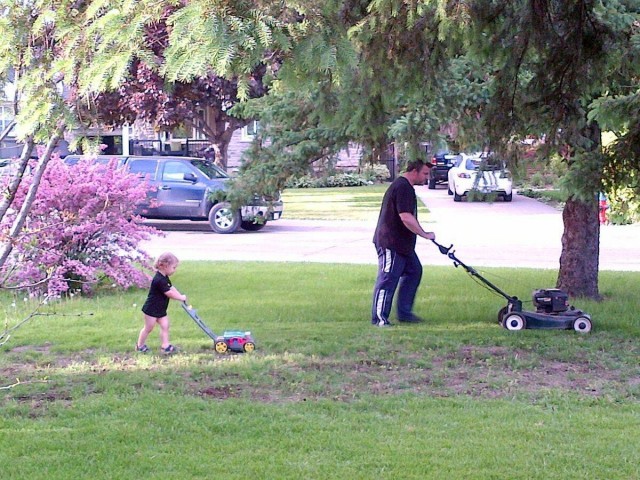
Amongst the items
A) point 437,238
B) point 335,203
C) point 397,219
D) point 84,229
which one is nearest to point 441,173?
point 335,203

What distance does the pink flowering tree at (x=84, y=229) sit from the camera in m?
10.8

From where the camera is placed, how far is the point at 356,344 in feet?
27.5

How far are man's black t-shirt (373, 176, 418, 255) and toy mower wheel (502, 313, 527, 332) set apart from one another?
46.2 inches

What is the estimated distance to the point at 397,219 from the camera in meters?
9.33

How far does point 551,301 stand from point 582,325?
1.20 feet

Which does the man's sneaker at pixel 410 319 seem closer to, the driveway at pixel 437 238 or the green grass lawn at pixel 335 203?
the driveway at pixel 437 238

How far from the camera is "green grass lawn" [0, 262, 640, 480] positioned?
17.1ft

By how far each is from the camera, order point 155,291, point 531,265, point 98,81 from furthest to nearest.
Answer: point 531,265 < point 155,291 < point 98,81

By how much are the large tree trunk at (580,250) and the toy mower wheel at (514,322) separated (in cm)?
200

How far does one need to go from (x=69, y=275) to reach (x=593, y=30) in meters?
6.61

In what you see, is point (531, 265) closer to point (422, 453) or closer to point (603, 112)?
point (603, 112)

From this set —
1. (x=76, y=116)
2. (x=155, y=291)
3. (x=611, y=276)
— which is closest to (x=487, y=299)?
(x=611, y=276)

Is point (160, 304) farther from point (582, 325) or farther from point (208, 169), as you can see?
point (208, 169)

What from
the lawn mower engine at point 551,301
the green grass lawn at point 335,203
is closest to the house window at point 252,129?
the green grass lawn at point 335,203
